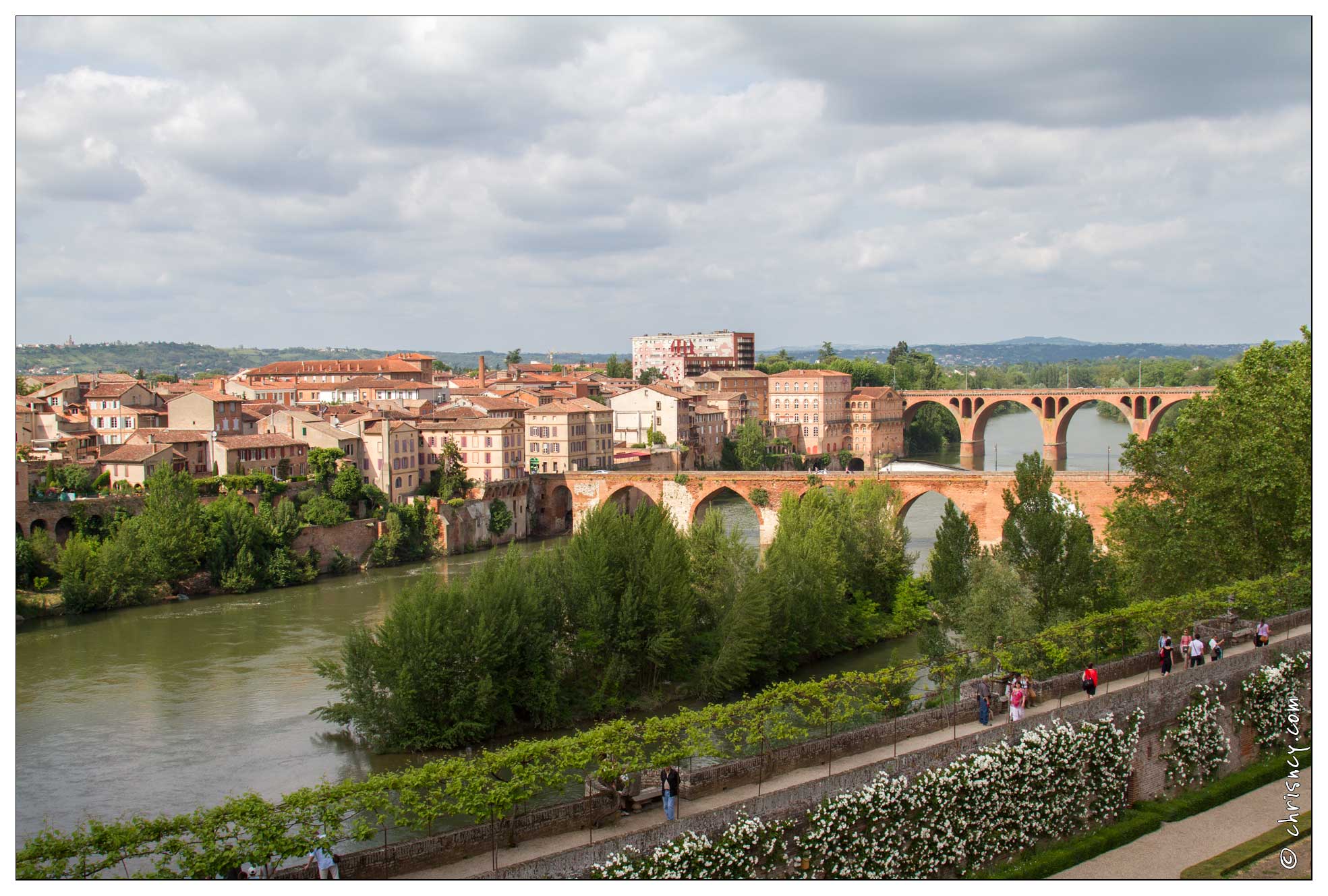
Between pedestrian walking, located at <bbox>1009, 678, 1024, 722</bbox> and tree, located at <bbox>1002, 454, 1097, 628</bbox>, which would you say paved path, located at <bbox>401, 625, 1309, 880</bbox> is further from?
tree, located at <bbox>1002, 454, 1097, 628</bbox>

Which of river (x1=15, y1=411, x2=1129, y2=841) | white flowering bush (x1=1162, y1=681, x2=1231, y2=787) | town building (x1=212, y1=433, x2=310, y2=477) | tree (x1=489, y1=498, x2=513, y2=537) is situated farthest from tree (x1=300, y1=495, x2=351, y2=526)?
white flowering bush (x1=1162, y1=681, x2=1231, y2=787)

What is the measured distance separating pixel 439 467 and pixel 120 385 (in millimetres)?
14136

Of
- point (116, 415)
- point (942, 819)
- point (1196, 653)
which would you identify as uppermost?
point (116, 415)

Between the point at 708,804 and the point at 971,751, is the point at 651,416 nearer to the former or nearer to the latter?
the point at 971,751

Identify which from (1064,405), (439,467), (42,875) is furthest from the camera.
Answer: (1064,405)

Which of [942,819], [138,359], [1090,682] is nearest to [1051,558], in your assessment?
[1090,682]

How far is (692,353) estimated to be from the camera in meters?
123

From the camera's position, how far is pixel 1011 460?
8288cm

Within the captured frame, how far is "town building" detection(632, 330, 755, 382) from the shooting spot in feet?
377

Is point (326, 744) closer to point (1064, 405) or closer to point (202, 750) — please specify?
point (202, 750)

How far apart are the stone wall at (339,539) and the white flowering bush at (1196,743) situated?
105 ft

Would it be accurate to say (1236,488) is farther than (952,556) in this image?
No

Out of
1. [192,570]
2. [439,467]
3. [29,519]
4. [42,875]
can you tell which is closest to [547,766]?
[42,875]

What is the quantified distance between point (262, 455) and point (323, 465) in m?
2.35
